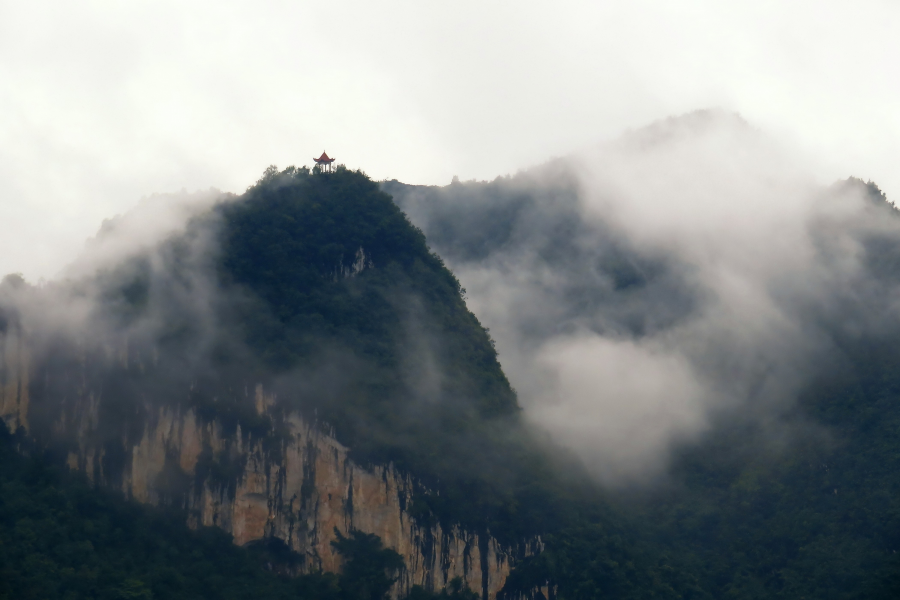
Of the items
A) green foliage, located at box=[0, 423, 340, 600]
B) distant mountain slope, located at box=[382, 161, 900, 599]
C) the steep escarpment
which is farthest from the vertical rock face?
distant mountain slope, located at box=[382, 161, 900, 599]

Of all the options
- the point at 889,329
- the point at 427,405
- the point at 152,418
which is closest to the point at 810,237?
the point at 889,329

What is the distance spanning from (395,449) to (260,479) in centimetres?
776

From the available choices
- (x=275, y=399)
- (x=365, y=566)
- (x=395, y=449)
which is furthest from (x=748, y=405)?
(x=275, y=399)

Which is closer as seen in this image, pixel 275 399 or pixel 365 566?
pixel 365 566

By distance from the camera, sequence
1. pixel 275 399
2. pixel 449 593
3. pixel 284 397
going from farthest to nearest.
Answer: pixel 284 397 → pixel 275 399 → pixel 449 593

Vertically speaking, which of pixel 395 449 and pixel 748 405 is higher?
pixel 748 405

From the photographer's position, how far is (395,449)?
6231cm

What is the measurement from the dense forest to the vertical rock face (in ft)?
2.39

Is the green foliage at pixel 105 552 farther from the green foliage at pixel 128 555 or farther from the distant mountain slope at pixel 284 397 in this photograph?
the distant mountain slope at pixel 284 397

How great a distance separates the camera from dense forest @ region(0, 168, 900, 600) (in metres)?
57.6

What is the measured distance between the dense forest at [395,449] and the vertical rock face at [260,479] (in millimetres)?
729

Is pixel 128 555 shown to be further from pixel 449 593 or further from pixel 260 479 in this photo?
pixel 449 593

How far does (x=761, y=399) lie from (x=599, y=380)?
37.7 feet

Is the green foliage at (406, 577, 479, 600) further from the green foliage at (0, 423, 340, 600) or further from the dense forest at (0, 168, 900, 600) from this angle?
the green foliage at (0, 423, 340, 600)
